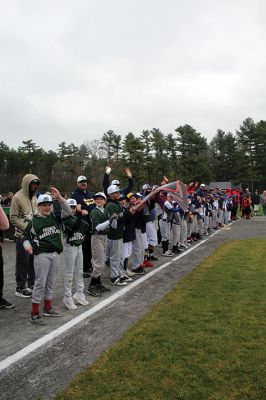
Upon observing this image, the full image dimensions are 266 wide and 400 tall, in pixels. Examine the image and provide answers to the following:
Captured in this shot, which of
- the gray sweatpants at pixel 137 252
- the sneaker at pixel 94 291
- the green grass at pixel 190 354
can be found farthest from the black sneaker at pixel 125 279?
the green grass at pixel 190 354

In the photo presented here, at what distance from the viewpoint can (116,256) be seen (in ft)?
26.1

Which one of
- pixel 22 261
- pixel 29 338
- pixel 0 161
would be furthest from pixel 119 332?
pixel 0 161

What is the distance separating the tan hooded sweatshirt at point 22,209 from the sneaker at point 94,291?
1.65 m

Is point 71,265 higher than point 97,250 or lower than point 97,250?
lower

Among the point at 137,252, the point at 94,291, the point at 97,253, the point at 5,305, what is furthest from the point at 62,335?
the point at 137,252

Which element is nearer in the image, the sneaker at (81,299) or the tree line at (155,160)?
the sneaker at (81,299)

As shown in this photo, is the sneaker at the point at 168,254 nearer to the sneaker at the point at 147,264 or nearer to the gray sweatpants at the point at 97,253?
the sneaker at the point at 147,264

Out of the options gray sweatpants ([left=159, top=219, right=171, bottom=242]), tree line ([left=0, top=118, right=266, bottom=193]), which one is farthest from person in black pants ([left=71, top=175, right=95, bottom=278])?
tree line ([left=0, top=118, right=266, bottom=193])

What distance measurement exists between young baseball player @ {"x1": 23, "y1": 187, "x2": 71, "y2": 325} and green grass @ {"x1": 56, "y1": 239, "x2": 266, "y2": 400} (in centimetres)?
155

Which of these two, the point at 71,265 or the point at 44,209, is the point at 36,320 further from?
the point at 44,209

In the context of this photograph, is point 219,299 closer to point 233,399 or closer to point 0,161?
point 233,399

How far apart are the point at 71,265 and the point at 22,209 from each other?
1.51m

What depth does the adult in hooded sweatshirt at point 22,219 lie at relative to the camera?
7023mm

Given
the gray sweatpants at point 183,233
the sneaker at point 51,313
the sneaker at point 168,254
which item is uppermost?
the gray sweatpants at point 183,233
